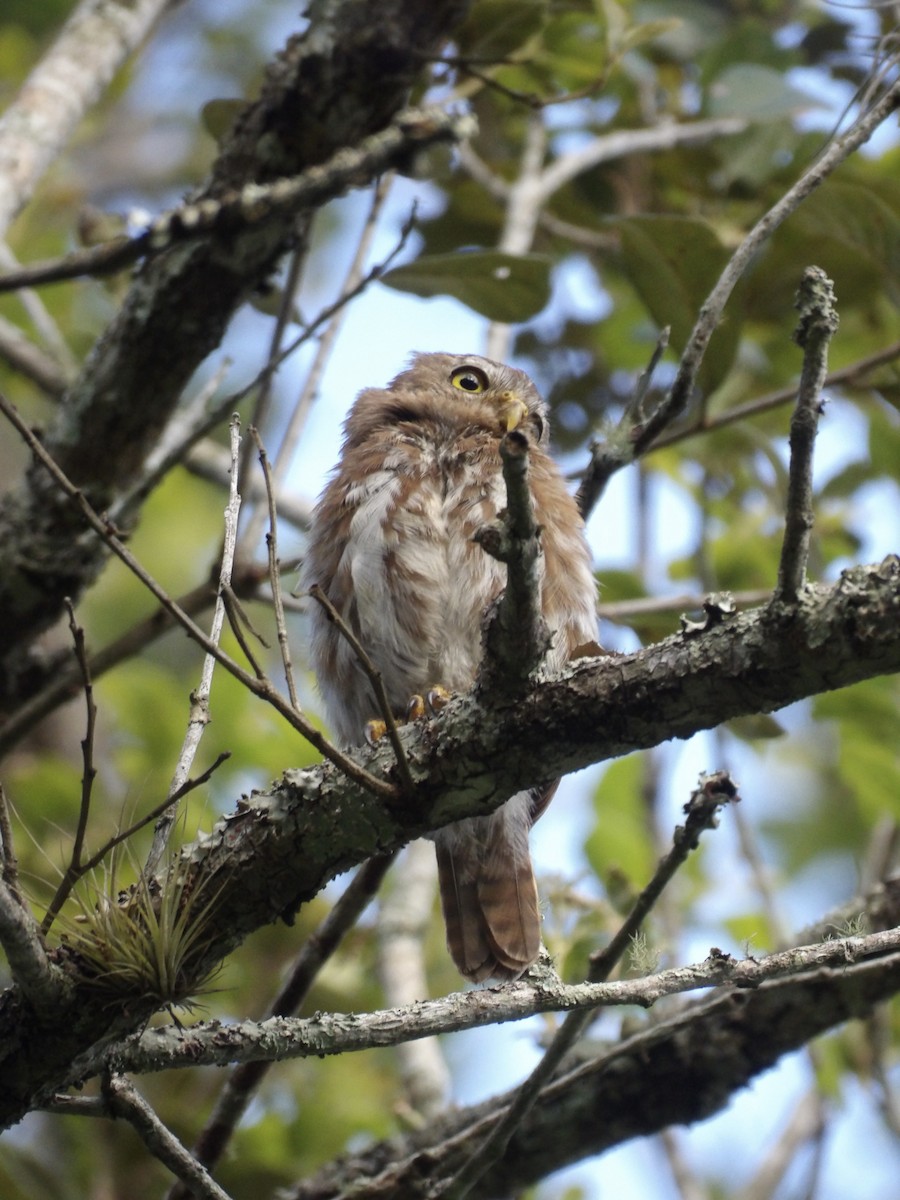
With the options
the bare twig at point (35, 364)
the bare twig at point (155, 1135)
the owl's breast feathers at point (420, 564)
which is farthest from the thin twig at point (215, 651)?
the bare twig at point (35, 364)

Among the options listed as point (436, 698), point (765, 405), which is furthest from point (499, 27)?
point (436, 698)

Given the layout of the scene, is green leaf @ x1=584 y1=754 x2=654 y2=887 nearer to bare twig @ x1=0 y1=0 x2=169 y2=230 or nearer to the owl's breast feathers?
the owl's breast feathers

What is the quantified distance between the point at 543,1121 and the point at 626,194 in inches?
144

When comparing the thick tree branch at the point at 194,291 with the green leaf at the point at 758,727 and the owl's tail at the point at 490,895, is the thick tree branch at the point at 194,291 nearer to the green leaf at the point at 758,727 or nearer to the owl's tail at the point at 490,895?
the owl's tail at the point at 490,895

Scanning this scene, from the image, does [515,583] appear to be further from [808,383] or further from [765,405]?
[765,405]

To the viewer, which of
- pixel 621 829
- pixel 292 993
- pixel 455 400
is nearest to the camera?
pixel 292 993

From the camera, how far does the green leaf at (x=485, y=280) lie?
12.9 feet

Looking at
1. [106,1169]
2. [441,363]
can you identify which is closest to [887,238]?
[441,363]

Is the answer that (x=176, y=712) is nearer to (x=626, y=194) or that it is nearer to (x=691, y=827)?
(x=626, y=194)

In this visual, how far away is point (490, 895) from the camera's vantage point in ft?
12.3

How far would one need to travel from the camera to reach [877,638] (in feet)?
6.26

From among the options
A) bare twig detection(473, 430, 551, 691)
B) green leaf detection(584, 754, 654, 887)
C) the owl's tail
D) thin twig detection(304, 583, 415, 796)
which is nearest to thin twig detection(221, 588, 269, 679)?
thin twig detection(304, 583, 415, 796)

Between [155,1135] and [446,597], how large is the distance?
1732mm

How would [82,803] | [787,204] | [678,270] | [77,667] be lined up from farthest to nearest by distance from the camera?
1. [678,270]
2. [77,667]
3. [787,204]
4. [82,803]
